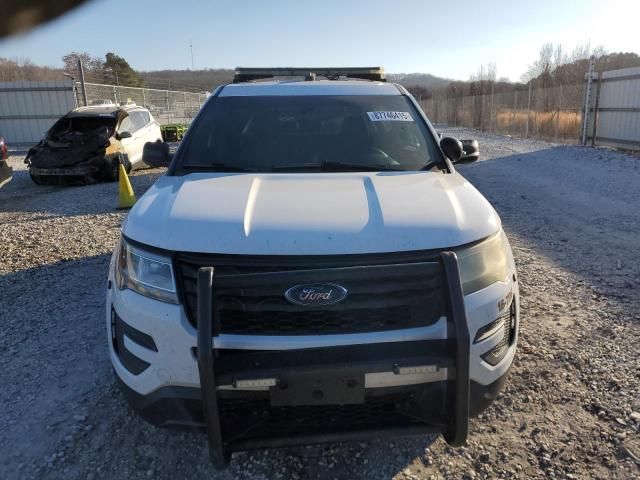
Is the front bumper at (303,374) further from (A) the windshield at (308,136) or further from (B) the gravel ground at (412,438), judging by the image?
(A) the windshield at (308,136)

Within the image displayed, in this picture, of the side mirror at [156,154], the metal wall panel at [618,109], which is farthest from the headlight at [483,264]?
the metal wall panel at [618,109]

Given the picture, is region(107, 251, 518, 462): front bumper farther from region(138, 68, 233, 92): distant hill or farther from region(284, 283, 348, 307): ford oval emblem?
region(138, 68, 233, 92): distant hill

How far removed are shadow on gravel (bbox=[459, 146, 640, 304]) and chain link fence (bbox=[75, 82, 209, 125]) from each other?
12.2 metres

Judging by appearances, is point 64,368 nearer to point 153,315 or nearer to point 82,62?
point 153,315

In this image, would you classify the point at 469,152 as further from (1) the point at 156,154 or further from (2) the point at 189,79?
(2) the point at 189,79

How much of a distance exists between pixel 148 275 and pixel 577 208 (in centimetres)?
726

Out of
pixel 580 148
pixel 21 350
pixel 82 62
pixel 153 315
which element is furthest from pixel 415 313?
pixel 82 62

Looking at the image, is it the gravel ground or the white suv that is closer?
the white suv

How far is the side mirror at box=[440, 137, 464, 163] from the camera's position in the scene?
11.8 ft

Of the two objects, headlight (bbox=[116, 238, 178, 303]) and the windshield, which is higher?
the windshield

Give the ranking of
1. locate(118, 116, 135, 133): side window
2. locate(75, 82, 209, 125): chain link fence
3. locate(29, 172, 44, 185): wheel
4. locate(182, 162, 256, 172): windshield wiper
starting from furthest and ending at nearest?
locate(75, 82, 209, 125): chain link fence → locate(118, 116, 135, 133): side window → locate(29, 172, 44, 185): wheel → locate(182, 162, 256, 172): windshield wiper

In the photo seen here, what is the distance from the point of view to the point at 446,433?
214 cm

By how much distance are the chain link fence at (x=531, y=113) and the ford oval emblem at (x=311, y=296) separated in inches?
751

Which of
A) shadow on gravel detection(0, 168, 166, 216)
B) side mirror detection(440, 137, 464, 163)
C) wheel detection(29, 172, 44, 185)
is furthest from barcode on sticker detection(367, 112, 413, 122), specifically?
wheel detection(29, 172, 44, 185)
